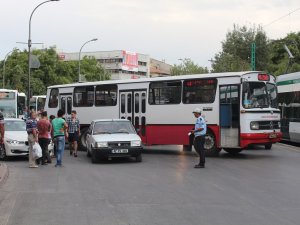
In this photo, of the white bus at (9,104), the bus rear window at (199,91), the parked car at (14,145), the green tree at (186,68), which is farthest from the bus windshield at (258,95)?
the green tree at (186,68)

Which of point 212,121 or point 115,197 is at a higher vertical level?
point 212,121

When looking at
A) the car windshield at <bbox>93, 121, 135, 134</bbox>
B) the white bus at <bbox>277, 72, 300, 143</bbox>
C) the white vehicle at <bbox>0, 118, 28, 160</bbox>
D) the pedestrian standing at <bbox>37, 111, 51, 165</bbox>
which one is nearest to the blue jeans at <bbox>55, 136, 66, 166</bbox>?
the pedestrian standing at <bbox>37, 111, 51, 165</bbox>

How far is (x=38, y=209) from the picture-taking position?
29.9 ft

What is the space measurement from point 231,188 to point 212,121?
7.58 metres

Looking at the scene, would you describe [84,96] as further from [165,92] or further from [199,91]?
[199,91]

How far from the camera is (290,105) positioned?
84.0 feet

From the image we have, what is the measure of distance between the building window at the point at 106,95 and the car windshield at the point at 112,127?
170 inches

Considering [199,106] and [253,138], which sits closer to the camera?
[253,138]

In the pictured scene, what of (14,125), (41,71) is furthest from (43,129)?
(41,71)

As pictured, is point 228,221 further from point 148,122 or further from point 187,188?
point 148,122

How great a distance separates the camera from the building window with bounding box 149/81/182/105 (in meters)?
20.6

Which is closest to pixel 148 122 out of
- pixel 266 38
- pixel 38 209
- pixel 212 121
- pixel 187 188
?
pixel 212 121

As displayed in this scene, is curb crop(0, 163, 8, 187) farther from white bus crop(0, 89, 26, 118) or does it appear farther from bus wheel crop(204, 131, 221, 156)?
white bus crop(0, 89, 26, 118)

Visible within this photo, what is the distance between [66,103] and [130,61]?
124 m
